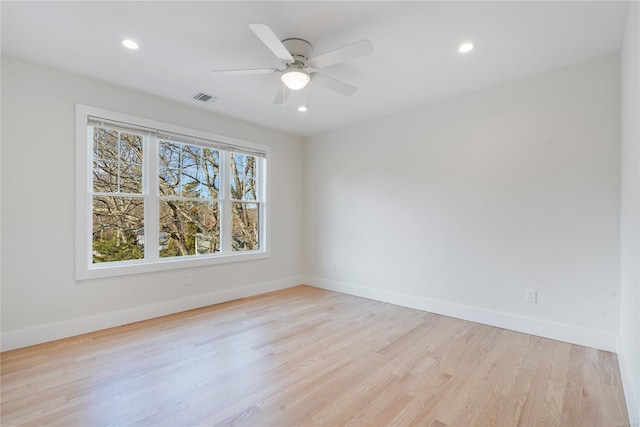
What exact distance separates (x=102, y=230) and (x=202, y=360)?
190 cm

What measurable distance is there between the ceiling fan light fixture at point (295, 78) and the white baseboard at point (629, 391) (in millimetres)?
2841

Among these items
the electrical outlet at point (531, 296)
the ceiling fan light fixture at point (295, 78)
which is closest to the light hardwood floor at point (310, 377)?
the electrical outlet at point (531, 296)

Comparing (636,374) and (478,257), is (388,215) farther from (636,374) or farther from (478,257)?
(636,374)

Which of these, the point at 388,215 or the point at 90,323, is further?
the point at 388,215

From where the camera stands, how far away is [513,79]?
3.04 m

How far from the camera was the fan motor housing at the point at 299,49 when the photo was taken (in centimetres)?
231

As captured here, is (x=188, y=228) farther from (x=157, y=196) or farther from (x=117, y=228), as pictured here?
(x=117, y=228)

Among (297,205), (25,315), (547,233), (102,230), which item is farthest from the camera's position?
(297,205)

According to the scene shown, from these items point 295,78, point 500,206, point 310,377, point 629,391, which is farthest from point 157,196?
point 629,391

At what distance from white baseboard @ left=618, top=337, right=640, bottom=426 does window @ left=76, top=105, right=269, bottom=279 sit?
395cm

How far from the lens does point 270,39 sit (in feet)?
6.29

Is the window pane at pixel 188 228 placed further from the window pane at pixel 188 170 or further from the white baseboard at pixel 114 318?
the white baseboard at pixel 114 318

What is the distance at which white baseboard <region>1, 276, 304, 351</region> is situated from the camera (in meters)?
2.65

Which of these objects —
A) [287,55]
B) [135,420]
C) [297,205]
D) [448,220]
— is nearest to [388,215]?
[448,220]
